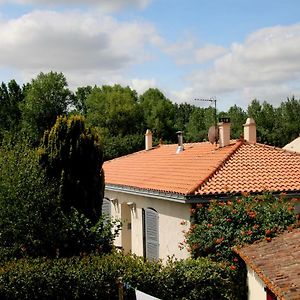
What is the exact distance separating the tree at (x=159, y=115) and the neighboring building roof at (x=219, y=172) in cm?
3948

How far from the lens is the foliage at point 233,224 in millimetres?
14141

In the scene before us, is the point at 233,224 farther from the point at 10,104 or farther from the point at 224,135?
the point at 10,104

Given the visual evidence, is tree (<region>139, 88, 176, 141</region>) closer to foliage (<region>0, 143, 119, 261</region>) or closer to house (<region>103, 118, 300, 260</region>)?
house (<region>103, 118, 300, 260</region>)

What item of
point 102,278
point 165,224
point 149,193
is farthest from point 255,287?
point 149,193

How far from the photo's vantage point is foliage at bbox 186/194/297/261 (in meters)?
14.1

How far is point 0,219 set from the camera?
1402 cm

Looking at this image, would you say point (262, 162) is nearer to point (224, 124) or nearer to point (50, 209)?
point (224, 124)

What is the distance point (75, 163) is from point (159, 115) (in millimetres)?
49532

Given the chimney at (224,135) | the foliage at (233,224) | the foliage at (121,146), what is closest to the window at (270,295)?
the foliage at (233,224)

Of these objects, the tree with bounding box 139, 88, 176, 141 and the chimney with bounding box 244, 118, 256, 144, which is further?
the tree with bounding box 139, 88, 176, 141

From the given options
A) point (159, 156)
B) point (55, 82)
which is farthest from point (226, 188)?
point (55, 82)

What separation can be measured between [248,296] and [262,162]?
6.16m

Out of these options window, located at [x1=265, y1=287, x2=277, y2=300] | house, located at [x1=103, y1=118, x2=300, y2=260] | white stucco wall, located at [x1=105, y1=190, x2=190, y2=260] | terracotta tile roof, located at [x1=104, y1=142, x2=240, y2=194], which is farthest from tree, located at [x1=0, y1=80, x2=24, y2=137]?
window, located at [x1=265, y1=287, x2=277, y2=300]

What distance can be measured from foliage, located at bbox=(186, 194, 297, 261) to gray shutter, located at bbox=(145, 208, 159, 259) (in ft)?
9.97
